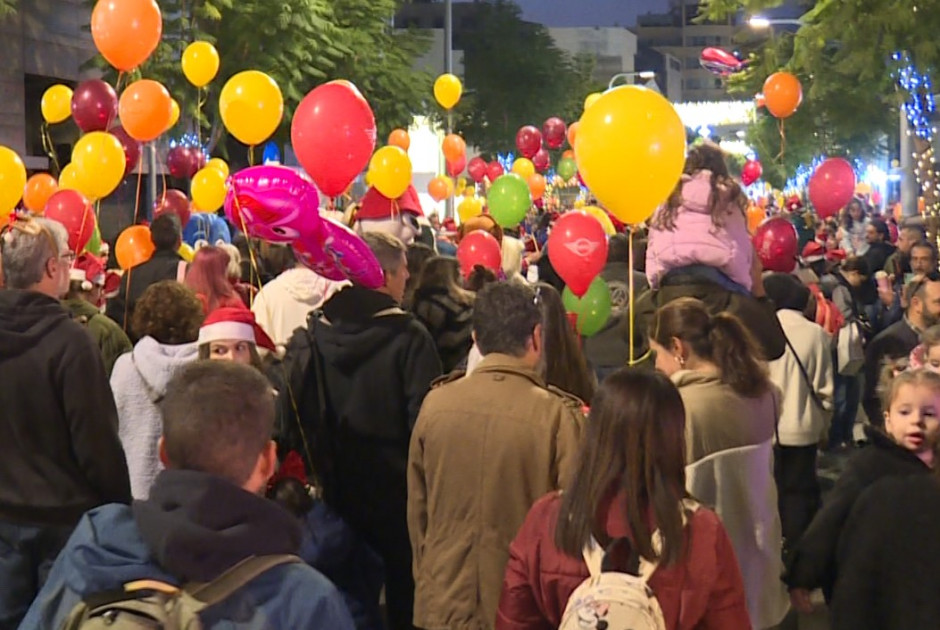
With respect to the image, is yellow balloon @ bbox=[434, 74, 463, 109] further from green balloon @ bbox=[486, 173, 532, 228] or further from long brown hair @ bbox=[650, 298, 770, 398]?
long brown hair @ bbox=[650, 298, 770, 398]

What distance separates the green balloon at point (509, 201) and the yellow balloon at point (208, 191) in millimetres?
2419

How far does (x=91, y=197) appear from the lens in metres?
10.4

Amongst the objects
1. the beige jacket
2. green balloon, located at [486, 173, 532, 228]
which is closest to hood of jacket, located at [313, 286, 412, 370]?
the beige jacket

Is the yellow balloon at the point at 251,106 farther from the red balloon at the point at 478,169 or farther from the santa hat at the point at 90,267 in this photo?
the red balloon at the point at 478,169

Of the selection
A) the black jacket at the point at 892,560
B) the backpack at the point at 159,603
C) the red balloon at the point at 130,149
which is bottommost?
the black jacket at the point at 892,560

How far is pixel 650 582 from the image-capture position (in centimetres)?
306

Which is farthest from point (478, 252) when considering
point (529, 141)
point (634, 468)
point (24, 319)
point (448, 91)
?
point (529, 141)

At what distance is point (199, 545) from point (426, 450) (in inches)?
79.4

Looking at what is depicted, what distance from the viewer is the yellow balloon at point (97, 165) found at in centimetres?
1021

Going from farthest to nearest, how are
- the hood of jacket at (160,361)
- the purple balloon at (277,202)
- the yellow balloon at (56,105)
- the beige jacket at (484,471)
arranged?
the yellow balloon at (56,105) → the hood of jacket at (160,361) → the purple balloon at (277,202) → the beige jacket at (484,471)

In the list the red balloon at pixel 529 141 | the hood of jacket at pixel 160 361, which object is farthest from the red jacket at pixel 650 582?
the red balloon at pixel 529 141

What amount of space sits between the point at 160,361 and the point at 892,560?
304cm

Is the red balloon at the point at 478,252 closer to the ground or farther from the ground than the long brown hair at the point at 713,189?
closer to the ground

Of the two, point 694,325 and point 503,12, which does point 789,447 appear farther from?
point 503,12
